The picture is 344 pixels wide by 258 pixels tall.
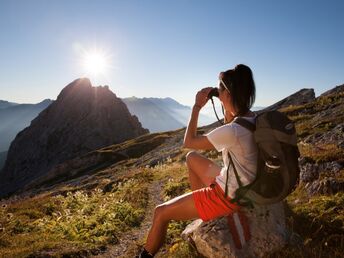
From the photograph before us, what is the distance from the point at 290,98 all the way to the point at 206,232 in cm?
6865

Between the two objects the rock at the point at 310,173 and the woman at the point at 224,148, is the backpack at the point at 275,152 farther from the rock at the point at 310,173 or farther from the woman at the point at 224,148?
the rock at the point at 310,173

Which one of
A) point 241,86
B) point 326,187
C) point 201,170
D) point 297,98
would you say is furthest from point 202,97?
point 297,98

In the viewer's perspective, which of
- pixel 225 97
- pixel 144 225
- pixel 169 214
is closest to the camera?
pixel 225 97

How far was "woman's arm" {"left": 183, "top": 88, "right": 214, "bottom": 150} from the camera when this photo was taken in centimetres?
578

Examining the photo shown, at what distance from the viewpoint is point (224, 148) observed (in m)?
5.50

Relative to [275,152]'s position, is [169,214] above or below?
below

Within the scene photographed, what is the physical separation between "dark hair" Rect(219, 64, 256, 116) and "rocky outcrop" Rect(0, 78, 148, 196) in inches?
4199

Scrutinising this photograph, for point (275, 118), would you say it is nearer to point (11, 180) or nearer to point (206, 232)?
point (206, 232)

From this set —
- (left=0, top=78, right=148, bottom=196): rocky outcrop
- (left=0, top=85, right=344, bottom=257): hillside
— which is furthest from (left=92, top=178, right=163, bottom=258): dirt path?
(left=0, top=78, right=148, bottom=196): rocky outcrop

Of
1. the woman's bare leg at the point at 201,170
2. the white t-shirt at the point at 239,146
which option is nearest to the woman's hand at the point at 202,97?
the white t-shirt at the point at 239,146

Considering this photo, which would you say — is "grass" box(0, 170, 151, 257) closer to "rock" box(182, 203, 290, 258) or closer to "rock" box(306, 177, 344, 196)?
"rock" box(182, 203, 290, 258)

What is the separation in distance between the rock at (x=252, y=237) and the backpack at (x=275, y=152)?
4.45 ft

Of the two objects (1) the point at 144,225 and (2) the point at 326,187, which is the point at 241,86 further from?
(1) the point at 144,225

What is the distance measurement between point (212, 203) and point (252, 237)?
1.19 meters
